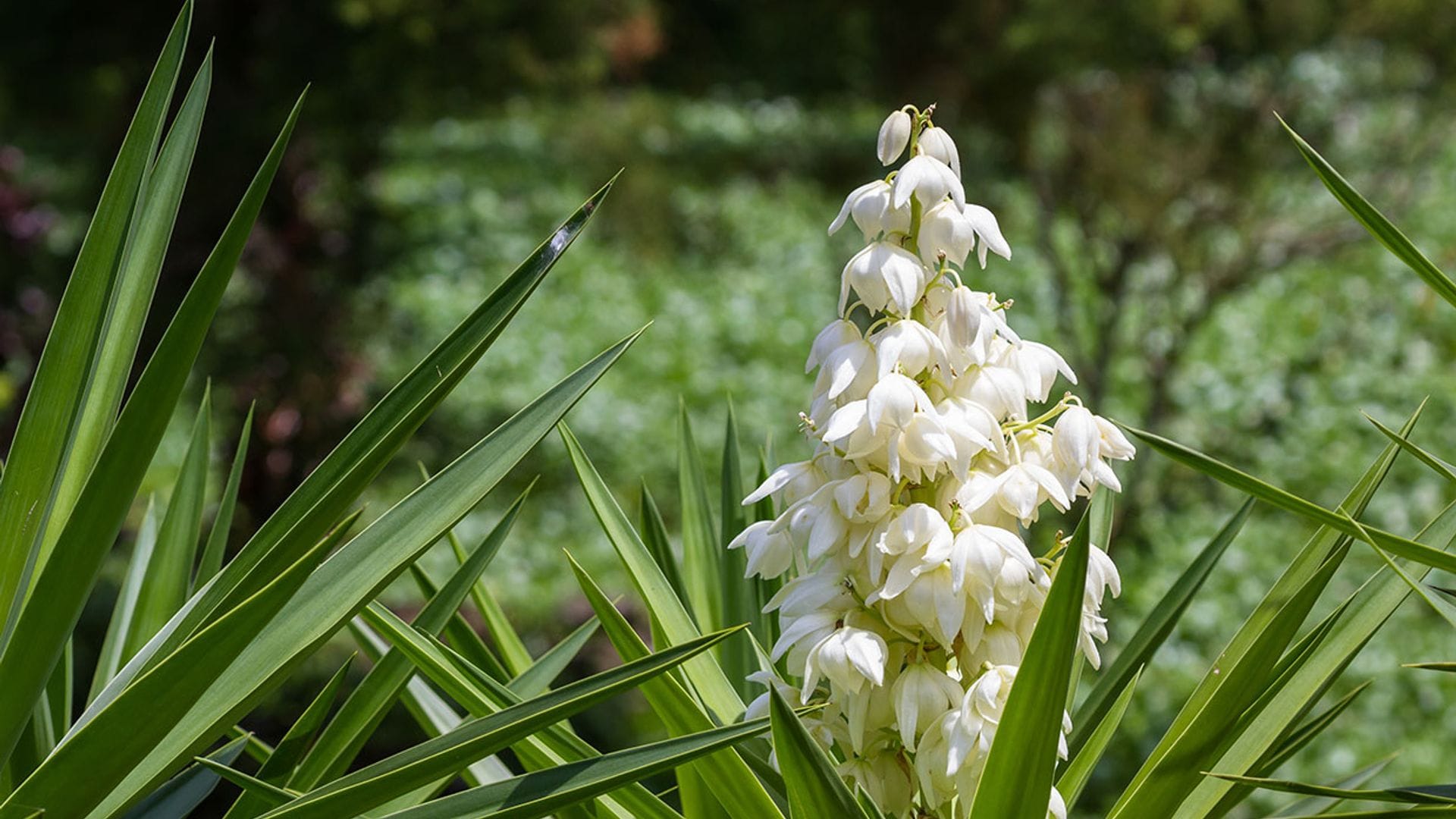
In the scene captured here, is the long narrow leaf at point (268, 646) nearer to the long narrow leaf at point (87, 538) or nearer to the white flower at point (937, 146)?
the long narrow leaf at point (87, 538)

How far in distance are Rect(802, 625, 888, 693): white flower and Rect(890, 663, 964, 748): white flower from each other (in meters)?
0.02

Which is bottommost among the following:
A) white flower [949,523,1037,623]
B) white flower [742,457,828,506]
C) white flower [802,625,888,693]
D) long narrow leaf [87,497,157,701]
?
long narrow leaf [87,497,157,701]

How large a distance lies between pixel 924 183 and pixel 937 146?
46mm

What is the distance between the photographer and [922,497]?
1.00m

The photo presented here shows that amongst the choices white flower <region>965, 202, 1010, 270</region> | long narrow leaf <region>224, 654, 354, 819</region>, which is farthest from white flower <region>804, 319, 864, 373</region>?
long narrow leaf <region>224, 654, 354, 819</region>

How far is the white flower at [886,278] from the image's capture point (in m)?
0.95

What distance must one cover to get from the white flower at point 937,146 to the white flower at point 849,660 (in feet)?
1.11

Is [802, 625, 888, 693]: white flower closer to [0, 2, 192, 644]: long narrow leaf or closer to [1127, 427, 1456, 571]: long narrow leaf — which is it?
[1127, 427, 1456, 571]: long narrow leaf

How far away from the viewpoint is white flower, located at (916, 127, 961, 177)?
3.23 feet

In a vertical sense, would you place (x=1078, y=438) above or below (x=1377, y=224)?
below

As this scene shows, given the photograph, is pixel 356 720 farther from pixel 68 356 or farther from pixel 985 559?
pixel 985 559

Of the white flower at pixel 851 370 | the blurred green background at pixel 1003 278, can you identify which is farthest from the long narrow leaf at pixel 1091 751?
the blurred green background at pixel 1003 278

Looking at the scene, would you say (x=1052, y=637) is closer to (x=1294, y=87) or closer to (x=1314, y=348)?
(x=1294, y=87)

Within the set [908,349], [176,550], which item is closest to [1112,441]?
[908,349]
